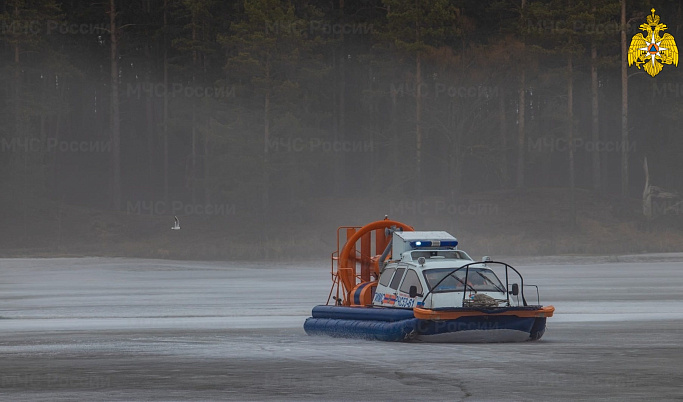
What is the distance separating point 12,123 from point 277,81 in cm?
1739

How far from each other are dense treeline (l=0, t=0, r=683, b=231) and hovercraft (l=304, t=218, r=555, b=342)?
1556 inches

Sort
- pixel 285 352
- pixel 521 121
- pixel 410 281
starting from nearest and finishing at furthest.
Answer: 1. pixel 285 352
2. pixel 410 281
3. pixel 521 121

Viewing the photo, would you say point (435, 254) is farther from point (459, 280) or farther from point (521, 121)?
point (521, 121)

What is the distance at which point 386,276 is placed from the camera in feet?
69.3

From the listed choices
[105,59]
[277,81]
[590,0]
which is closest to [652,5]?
[590,0]

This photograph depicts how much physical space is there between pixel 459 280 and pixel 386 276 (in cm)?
176

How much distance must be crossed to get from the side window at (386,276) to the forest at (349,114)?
3288cm

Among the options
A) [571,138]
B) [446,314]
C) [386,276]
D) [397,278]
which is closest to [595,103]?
[571,138]

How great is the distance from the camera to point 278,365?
1638 cm

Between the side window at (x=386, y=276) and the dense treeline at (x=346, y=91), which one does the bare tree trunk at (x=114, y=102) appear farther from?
the side window at (x=386, y=276)

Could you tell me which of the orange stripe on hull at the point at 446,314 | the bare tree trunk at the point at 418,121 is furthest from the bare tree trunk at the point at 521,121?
the orange stripe on hull at the point at 446,314

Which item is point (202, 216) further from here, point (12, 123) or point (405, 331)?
point (405, 331)

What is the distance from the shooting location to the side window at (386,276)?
21.0m

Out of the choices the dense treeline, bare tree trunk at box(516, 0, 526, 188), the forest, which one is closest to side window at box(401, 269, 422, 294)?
the forest
